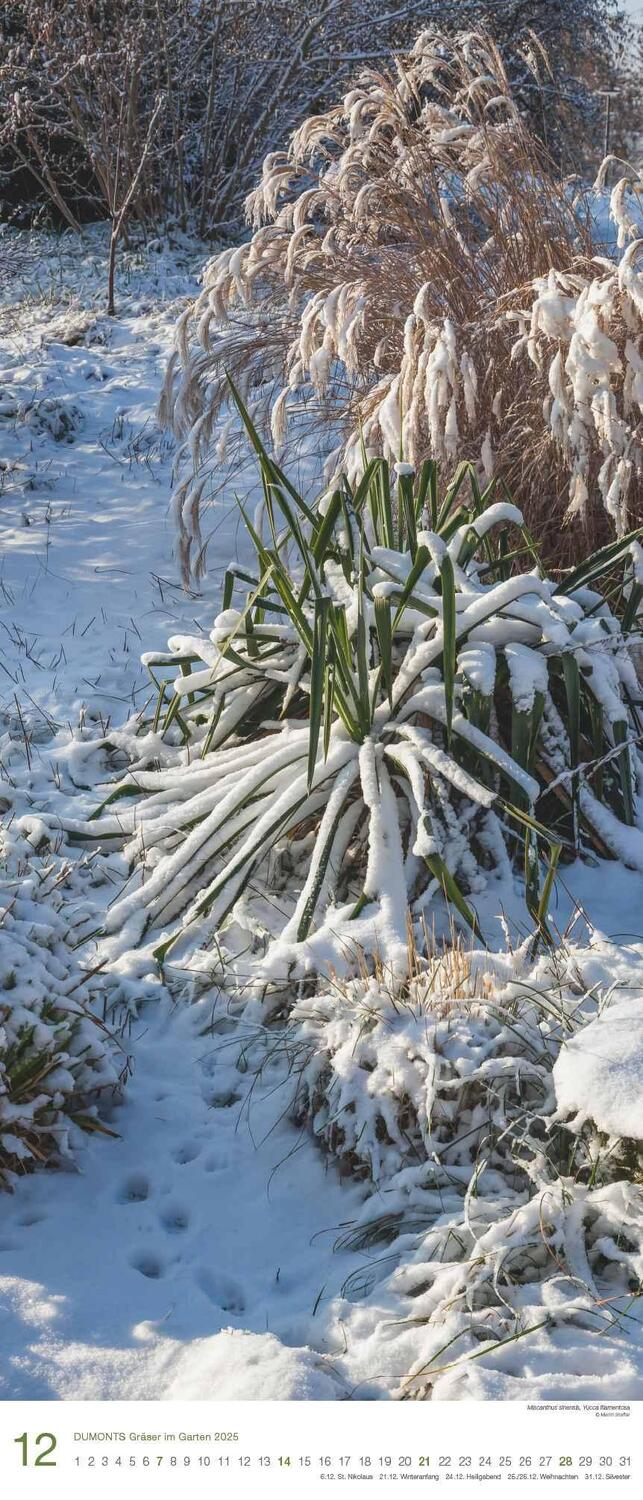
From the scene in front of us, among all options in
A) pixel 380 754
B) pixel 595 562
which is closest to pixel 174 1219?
pixel 380 754

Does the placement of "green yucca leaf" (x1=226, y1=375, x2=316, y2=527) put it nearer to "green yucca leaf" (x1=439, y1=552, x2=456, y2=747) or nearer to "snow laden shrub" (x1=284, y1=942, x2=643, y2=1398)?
"green yucca leaf" (x1=439, y1=552, x2=456, y2=747)

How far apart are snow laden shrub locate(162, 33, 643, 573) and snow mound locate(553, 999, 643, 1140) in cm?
185

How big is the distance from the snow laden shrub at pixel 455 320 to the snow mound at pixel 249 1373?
2.49 meters

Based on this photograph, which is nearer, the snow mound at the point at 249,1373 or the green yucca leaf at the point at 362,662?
the snow mound at the point at 249,1373

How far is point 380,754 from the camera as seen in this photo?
3.19 m

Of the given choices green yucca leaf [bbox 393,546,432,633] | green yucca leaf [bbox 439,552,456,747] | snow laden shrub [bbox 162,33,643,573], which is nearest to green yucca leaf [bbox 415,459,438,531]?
snow laden shrub [bbox 162,33,643,573]

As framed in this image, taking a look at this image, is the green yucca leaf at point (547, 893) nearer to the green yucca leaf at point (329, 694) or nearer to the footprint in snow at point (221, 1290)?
the green yucca leaf at point (329, 694)

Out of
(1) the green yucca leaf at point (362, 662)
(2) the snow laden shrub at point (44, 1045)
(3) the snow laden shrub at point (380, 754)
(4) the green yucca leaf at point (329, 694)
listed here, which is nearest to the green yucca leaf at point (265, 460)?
(3) the snow laden shrub at point (380, 754)

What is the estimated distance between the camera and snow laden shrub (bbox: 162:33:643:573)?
12.0ft

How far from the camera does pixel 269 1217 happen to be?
92.6 inches

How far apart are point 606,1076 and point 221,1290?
2.52ft

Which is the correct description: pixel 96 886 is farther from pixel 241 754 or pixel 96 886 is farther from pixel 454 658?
pixel 454 658
